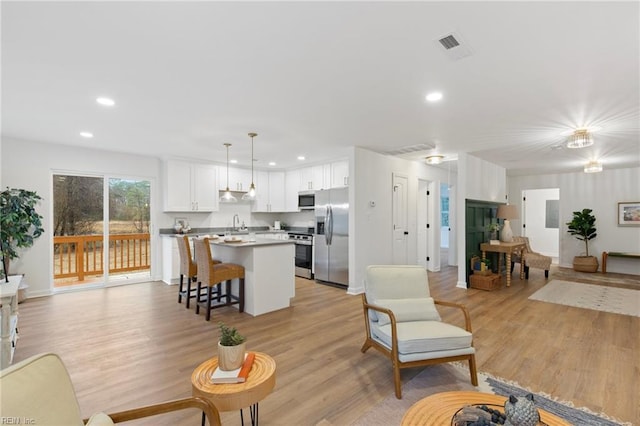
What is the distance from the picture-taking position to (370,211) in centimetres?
551

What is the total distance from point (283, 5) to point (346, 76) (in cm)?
99

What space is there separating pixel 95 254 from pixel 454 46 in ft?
21.8

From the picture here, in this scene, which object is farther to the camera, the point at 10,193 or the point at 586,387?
the point at 10,193

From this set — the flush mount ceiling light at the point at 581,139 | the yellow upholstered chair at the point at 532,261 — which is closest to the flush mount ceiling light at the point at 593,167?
the yellow upholstered chair at the point at 532,261

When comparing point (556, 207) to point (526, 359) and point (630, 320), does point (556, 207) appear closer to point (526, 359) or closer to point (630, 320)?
point (630, 320)

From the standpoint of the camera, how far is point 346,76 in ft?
8.61

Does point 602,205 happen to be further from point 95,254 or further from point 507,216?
point 95,254

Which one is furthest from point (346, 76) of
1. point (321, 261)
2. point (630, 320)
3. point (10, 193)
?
point (10, 193)

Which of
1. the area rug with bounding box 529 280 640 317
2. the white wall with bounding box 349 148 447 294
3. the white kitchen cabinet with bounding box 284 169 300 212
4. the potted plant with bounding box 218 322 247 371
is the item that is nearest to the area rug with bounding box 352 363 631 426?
the potted plant with bounding box 218 322 247 371

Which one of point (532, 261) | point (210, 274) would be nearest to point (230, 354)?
point (210, 274)

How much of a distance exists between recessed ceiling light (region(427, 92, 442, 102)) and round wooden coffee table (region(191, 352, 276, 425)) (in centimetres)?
281

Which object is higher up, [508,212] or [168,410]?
[508,212]

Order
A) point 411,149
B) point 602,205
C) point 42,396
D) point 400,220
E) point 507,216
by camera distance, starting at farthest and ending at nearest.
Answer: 1. point 602,205
2. point 507,216
3. point 400,220
4. point 411,149
5. point 42,396

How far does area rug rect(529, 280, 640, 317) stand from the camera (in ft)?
14.7
